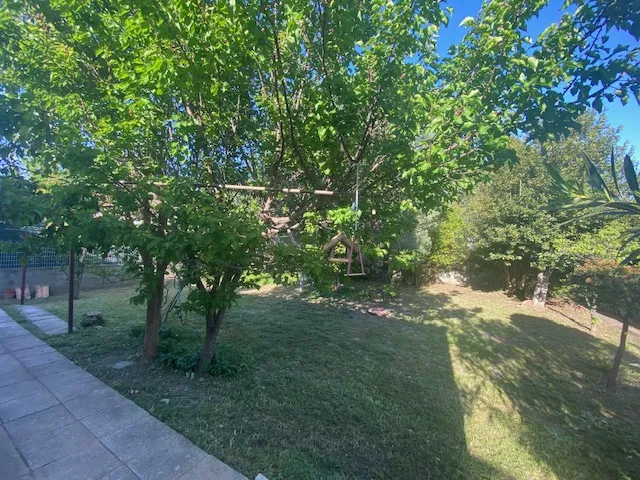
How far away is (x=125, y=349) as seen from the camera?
4926 millimetres

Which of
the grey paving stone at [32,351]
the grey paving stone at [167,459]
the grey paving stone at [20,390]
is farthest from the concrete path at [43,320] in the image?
the grey paving stone at [167,459]

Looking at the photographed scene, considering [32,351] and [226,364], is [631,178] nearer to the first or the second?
[226,364]

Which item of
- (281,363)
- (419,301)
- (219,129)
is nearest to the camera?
(219,129)

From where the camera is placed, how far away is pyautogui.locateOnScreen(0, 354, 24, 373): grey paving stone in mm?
4108

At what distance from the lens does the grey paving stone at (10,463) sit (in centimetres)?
233

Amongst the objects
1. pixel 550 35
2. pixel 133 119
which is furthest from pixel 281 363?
pixel 550 35

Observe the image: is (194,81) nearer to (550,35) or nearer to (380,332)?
(550,35)

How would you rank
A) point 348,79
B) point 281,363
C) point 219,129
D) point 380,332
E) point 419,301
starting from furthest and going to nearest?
point 419,301 < point 380,332 < point 281,363 < point 219,129 < point 348,79

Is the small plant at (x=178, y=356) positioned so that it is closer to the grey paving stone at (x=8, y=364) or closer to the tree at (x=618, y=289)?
the grey paving stone at (x=8, y=364)

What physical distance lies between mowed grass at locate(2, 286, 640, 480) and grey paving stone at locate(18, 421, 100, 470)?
1.99ft

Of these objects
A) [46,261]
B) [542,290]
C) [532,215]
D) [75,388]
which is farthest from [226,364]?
[542,290]

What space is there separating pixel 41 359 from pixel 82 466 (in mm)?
3110

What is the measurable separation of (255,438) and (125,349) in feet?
11.0

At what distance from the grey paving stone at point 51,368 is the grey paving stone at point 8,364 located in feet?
0.65
